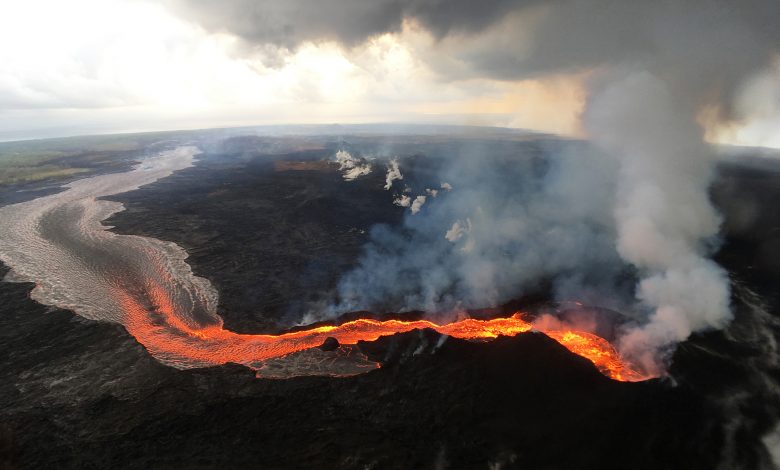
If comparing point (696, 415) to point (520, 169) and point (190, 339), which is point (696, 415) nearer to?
point (190, 339)

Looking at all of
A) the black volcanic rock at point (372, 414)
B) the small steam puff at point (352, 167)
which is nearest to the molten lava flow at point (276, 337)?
the black volcanic rock at point (372, 414)

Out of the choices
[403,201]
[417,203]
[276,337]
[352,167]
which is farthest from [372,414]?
[352,167]

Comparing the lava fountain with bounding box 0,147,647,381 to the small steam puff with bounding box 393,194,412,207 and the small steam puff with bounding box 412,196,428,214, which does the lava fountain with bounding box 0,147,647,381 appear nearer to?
the small steam puff with bounding box 412,196,428,214

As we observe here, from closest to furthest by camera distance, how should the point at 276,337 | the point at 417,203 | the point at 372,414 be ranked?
the point at 372,414 < the point at 276,337 < the point at 417,203

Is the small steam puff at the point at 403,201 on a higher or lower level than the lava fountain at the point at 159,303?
higher

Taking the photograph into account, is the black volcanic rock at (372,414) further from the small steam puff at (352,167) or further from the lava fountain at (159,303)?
the small steam puff at (352,167)

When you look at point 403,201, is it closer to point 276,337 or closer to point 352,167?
point 276,337

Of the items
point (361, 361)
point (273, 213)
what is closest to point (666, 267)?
point (361, 361)
